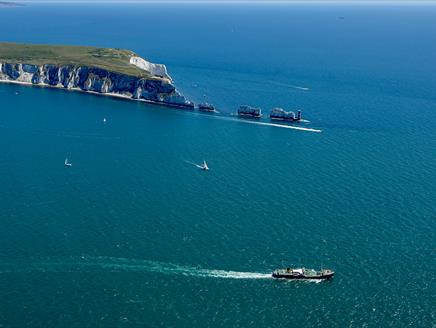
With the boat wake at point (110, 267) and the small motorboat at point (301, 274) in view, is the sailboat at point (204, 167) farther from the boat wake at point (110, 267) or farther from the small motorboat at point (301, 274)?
the small motorboat at point (301, 274)

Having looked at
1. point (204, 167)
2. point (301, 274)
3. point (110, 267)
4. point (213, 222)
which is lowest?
point (110, 267)

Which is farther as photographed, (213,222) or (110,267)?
(213,222)

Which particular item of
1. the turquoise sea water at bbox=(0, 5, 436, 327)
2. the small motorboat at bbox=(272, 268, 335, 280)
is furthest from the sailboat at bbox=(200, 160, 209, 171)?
the small motorboat at bbox=(272, 268, 335, 280)

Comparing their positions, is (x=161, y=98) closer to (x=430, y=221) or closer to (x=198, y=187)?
(x=198, y=187)

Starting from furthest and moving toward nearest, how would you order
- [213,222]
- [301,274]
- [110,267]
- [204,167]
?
1. [204,167]
2. [213,222]
3. [110,267]
4. [301,274]

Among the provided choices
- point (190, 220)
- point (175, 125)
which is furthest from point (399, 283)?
point (175, 125)

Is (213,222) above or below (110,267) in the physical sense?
above

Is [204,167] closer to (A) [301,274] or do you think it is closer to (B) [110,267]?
(B) [110,267]

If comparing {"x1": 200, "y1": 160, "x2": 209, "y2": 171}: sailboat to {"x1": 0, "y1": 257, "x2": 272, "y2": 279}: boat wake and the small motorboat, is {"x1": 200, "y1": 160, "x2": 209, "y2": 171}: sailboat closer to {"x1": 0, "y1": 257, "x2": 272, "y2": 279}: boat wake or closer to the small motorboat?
{"x1": 0, "y1": 257, "x2": 272, "y2": 279}: boat wake

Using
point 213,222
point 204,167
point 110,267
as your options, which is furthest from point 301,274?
point 204,167
